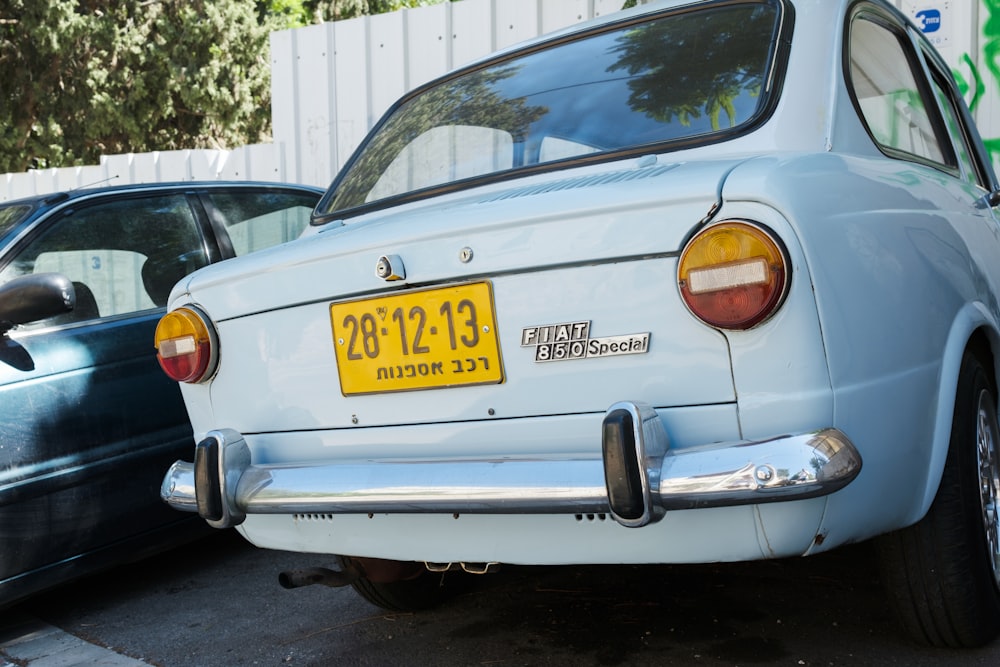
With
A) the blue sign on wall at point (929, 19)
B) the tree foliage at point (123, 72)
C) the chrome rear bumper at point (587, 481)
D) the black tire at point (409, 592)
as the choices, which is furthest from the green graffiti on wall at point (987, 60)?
the tree foliage at point (123, 72)

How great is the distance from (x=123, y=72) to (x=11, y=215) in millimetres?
17942

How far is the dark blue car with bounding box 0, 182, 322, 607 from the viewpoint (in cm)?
329

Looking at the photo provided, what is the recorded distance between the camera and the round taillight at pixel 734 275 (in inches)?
73.2

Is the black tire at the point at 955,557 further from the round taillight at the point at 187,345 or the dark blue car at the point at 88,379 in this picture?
the dark blue car at the point at 88,379

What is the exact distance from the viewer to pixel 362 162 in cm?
341

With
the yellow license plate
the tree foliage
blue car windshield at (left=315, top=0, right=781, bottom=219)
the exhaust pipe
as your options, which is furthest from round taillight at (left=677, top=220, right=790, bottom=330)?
the tree foliage

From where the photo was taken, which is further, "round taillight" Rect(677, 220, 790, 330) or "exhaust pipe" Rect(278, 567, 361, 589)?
"exhaust pipe" Rect(278, 567, 361, 589)

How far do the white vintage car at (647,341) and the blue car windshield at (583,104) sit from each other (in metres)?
0.01

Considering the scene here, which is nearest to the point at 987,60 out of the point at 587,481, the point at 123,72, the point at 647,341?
the point at 647,341

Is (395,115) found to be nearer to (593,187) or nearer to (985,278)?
(593,187)

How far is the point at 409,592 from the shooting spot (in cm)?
320

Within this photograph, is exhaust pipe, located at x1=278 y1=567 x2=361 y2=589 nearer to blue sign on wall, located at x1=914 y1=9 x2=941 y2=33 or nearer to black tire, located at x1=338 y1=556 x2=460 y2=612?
black tire, located at x1=338 y1=556 x2=460 y2=612

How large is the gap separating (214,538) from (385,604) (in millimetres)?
1668

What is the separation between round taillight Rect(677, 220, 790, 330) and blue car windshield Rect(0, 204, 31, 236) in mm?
2878
